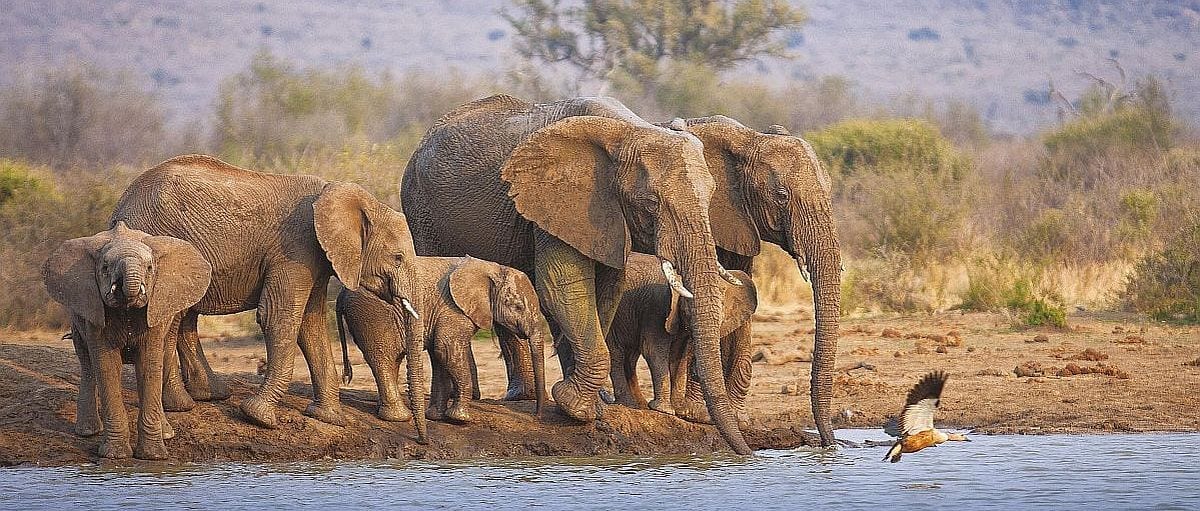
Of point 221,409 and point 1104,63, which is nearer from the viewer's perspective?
point 221,409

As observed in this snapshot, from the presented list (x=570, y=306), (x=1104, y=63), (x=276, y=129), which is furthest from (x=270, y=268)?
(x=1104, y=63)

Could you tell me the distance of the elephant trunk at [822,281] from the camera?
10.6 metres

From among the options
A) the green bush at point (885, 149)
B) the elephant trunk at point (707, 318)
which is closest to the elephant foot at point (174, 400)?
the elephant trunk at point (707, 318)

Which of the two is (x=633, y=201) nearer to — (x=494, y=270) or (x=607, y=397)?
(x=494, y=270)

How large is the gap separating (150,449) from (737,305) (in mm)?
3547

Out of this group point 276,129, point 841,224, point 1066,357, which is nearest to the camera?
point 1066,357

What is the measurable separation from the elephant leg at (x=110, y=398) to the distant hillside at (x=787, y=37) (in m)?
68.6

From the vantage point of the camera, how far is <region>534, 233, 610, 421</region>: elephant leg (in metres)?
10.8

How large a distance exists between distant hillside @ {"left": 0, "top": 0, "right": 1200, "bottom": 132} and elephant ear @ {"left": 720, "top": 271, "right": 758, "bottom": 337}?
2689 inches

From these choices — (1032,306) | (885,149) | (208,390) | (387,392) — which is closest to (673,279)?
(387,392)

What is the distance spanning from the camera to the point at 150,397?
1005 cm

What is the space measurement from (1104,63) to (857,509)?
77.6 meters

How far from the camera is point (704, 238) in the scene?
1015cm

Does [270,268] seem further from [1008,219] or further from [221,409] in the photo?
[1008,219]
